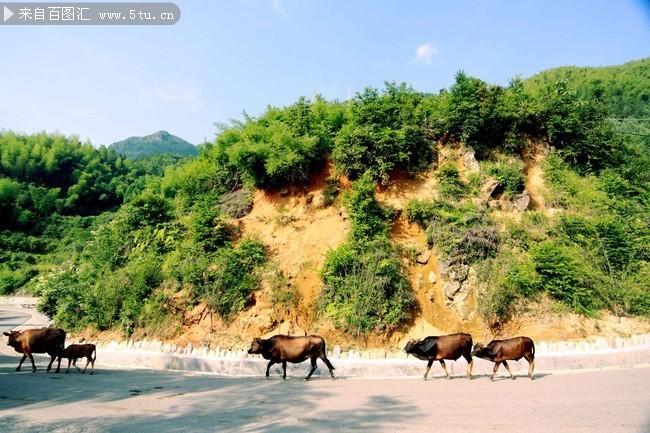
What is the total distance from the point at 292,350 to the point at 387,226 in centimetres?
800

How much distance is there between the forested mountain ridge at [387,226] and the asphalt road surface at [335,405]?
516 centimetres

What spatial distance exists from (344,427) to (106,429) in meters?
3.44

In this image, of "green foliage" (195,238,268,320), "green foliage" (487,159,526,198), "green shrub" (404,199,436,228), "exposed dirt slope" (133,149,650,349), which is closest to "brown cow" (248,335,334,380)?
"exposed dirt slope" (133,149,650,349)

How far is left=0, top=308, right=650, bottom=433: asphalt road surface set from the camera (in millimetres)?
5582

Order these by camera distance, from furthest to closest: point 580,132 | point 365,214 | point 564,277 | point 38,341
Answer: point 580,132
point 365,214
point 564,277
point 38,341

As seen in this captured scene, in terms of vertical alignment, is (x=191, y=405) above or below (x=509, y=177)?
below

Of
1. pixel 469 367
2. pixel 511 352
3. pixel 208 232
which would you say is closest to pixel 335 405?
pixel 469 367

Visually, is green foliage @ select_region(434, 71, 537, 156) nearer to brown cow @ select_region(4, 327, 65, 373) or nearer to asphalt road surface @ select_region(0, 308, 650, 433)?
asphalt road surface @ select_region(0, 308, 650, 433)

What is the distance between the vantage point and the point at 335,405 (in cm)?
709

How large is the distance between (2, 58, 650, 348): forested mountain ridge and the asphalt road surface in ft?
16.9

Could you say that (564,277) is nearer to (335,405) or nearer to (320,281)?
(320,281)

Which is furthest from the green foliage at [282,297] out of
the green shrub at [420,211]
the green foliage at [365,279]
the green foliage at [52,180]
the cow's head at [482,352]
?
the green foliage at [52,180]

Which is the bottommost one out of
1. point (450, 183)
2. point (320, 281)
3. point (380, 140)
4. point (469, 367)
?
point (469, 367)

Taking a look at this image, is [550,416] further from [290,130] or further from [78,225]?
[78,225]
